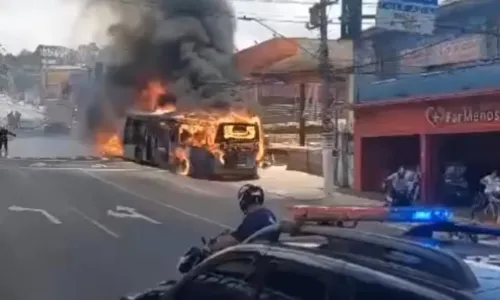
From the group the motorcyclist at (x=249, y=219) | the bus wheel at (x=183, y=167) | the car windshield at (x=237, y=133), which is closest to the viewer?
the motorcyclist at (x=249, y=219)

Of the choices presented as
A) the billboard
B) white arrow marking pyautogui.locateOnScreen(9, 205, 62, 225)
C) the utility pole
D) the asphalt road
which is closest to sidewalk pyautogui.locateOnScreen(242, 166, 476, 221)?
the utility pole

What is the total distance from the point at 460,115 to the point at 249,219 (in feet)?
64.6

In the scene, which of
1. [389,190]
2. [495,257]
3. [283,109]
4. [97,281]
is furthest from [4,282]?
[283,109]

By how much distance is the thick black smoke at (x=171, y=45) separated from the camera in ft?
168

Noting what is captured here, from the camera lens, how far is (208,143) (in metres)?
37.4

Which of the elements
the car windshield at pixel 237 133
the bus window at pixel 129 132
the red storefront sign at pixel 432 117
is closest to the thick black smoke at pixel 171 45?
the bus window at pixel 129 132

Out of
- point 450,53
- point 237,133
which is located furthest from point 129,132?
point 450,53

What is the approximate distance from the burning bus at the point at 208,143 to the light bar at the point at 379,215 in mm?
31107

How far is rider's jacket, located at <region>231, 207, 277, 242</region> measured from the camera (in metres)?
7.10

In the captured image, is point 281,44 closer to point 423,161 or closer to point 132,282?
point 423,161

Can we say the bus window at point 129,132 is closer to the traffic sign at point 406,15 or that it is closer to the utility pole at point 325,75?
the utility pole at point 325,75

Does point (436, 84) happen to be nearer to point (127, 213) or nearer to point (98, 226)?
point (127, 213)

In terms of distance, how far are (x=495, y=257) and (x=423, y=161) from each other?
24.1 meters

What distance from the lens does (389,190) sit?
85.1 ft
